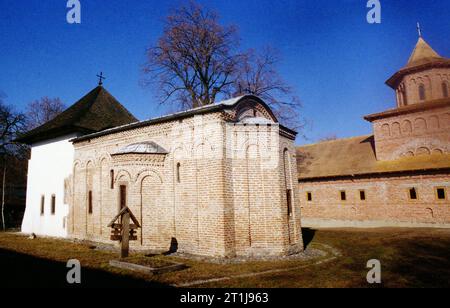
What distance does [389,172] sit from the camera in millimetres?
20719

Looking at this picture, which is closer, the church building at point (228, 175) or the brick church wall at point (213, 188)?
the brick church wall at point (213, 188)

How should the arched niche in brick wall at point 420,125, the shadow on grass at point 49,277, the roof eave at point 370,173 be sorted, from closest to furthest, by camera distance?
the shadow on grass at point 49,277 → the roof eave at point 370,173 → the arched niche in brick wall at point 420,125

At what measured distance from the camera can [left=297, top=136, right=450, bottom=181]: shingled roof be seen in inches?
793

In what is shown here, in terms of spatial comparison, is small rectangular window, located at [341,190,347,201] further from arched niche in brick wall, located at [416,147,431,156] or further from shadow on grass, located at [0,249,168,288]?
shadow on grass, located at [0,249,168,288]

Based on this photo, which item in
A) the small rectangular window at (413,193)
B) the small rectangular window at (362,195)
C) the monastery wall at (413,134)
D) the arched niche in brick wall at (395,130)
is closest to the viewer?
the small rectangular window at (413,193)

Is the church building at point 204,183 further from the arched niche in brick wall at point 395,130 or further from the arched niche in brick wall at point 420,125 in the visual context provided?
the arched niche in brick wall at point 420,125

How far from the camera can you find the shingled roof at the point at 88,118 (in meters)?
17.4

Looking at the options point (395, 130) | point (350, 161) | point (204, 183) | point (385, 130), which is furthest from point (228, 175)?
point (395, 130)

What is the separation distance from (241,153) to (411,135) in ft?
57.3

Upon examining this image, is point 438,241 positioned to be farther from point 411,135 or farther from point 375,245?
point 411,135

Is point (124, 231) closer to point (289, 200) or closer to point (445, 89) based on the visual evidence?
point (289, 200)

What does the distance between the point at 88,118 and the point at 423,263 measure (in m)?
17.8

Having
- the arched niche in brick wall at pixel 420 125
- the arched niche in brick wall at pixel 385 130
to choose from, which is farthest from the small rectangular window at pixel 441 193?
the arched niche in brick wall at pixel 385 130
